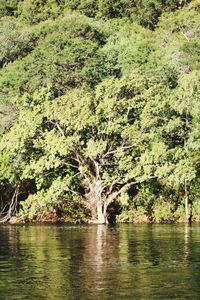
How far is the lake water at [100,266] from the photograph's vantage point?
74.6ft

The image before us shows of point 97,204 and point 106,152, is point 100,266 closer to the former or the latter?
point 97,204

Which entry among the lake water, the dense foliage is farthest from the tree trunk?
the lake water

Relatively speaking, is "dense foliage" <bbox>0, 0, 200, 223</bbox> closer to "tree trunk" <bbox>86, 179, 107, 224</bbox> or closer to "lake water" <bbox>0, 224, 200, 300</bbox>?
"tree trunk" <bbox>86, 179, 107, 224</bbox>

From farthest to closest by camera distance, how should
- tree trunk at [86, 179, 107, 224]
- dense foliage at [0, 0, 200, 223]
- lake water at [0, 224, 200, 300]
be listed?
tree trunk at [86, 179, 107, 224] → dense foliage at [0, 0, 200, 223] → lake water at [0, 224, 200, 300]

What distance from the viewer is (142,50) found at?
91.8m

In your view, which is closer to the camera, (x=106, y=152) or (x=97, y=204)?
(x=97, y=204)

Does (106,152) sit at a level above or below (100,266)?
above

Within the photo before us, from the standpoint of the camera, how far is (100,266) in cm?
2888

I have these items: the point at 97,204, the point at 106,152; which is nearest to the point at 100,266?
the point at 97,204

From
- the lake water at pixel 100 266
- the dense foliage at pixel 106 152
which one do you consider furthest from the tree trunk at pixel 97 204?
the lake water at pixel 100 266

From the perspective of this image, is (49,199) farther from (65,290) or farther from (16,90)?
(65,290)

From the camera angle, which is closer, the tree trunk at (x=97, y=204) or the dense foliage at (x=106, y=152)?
the dense foliage at (x=106, y=152)

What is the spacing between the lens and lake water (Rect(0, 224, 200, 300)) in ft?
74.6

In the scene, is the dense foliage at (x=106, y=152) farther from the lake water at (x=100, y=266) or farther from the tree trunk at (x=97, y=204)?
the lake water at (x=100, y=266)
